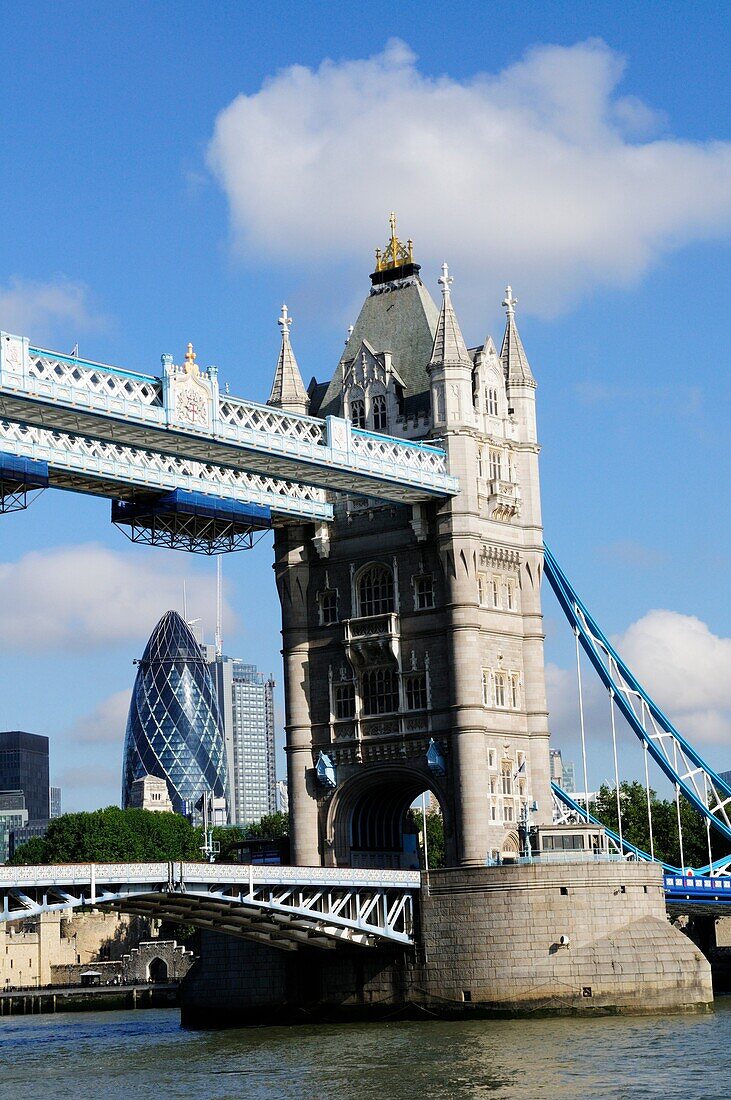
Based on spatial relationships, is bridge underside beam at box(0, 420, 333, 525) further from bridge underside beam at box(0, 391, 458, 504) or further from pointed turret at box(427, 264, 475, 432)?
pointed turret at box(427, 264, 475, 432)

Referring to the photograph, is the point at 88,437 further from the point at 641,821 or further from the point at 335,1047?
the point at 641,821

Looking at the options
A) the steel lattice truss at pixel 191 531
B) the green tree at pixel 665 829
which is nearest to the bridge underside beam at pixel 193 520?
the steel lattice truss at pixel 191 531

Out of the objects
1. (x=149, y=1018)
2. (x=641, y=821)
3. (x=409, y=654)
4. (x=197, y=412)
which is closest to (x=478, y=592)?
(x=409, y=654)

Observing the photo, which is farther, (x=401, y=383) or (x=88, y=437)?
(x=401, y=383)

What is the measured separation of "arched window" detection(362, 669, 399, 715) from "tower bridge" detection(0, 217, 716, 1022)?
10 centimetres

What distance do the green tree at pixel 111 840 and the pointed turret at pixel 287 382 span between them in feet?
247

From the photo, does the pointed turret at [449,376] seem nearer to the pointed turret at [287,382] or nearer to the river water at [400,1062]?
the pointed turret at [287,382]

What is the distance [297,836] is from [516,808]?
33.4 feet

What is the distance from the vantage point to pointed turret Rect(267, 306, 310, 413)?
297 feet

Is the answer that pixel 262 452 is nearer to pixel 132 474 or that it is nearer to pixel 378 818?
pixel 132 474

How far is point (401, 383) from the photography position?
290 feet

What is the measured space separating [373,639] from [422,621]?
96.5 inches

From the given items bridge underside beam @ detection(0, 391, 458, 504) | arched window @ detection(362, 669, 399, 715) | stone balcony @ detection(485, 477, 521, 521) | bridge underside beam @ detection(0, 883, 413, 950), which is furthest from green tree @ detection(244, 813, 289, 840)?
bridge underside beam @ detection(0, 391, 458, 504)

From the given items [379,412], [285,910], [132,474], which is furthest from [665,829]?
[132,474]
